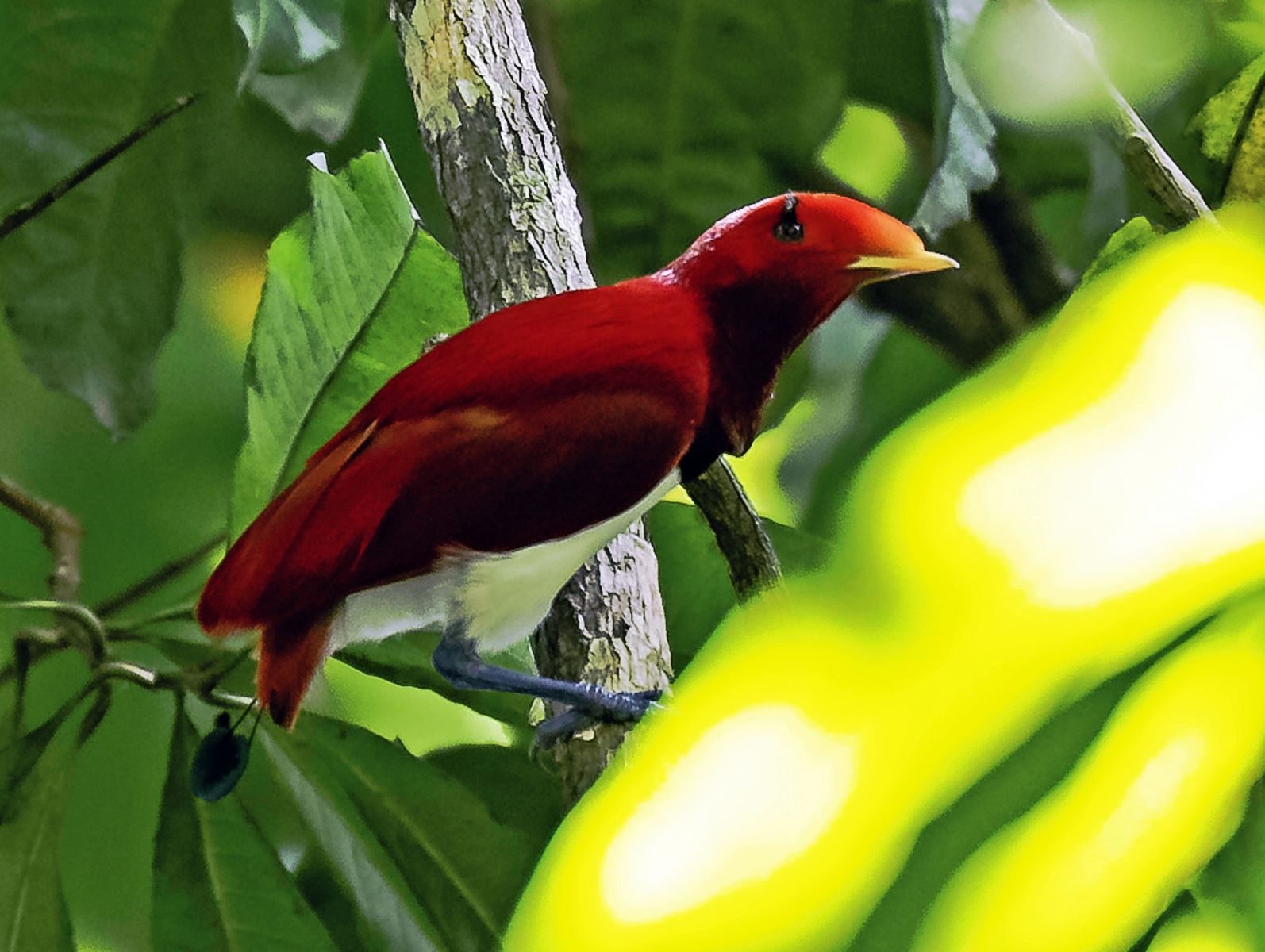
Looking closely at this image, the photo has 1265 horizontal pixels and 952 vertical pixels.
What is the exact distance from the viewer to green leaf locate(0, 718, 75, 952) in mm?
426

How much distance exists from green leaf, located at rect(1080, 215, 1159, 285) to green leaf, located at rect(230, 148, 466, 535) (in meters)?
0.21

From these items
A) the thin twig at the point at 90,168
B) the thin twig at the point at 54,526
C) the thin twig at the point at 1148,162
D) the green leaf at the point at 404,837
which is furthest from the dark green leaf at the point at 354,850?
the thin twig at the point at 1148,162

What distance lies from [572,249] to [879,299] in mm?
125

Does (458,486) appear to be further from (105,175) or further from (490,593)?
(105,175)

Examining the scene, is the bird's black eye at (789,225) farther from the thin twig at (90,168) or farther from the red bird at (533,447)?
the thin twig at (90,168)

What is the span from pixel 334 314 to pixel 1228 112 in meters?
0.30

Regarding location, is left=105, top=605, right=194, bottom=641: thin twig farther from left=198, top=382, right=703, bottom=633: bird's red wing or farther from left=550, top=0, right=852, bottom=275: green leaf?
left=550, top=0, right=852, bottom=275: green leaf

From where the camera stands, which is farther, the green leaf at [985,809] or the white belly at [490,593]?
the white belly at [490,593]

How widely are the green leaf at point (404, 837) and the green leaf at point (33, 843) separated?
0.08 m

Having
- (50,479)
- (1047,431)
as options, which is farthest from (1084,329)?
(50,479)

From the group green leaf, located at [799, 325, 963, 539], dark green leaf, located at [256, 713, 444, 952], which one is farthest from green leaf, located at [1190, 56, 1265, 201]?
dark green leaf, located at [256, 713, 444, 952]

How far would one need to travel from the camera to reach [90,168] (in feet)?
1.58

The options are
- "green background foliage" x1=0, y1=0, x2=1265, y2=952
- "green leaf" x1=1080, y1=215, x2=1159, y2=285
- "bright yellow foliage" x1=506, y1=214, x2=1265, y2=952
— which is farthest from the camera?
"green background foliage" x1=0, y1=0, x2=1265, y2=952

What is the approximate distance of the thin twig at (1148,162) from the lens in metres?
0.36
